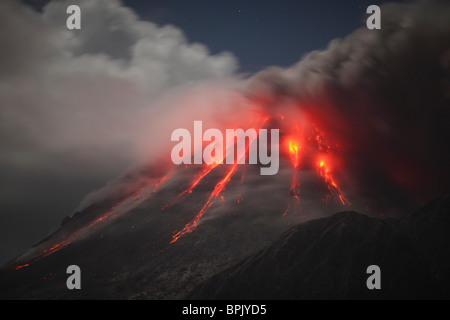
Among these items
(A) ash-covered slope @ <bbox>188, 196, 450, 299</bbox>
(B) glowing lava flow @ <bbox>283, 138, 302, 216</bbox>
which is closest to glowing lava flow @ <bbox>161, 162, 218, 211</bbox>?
(B) glowing lava flow @ <bbox>283, 138, 302, 216</bbox>

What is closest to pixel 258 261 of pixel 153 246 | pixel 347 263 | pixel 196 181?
pixel 347 263

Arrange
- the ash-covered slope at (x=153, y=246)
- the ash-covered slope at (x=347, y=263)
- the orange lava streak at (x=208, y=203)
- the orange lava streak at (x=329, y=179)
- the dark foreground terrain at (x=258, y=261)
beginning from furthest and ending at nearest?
1. the orange lava streak at (x=329, y=179)
2. the orange lava streak at (x=208, y=203)
3. the ash-covered slope at (x=153, y=246)
4. the dark foreground terrain at (x=258, y=261)
5. the ash-covered slope at (x=347, y=263)

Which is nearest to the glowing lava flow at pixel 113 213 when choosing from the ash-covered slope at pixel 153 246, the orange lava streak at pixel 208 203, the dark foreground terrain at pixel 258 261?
the ash-covered slope at pixel 153 246

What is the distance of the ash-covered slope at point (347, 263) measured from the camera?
192ft

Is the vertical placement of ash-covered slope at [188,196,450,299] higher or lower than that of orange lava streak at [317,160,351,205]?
lower

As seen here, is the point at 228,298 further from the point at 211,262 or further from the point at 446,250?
the point at 446,250

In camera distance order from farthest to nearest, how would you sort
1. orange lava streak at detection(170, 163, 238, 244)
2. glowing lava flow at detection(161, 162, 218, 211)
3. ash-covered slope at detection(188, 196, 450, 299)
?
glowing lava flow at detection(161, 162, 218, 211)
orange lava streak at detection(170, 163, 238, 244)
ash-covered slope at detection(188, 196, 450, 299)

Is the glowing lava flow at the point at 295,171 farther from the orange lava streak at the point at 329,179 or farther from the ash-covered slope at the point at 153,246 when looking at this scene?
the orange lava streak at the point at 329,179

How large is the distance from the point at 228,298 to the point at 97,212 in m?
89.9

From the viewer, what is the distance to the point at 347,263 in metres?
63.2

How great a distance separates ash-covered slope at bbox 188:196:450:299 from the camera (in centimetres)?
5866

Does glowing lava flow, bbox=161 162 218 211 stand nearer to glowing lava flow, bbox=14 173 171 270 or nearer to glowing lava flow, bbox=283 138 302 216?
glowing lava flow, bbox=14 173 171 270
